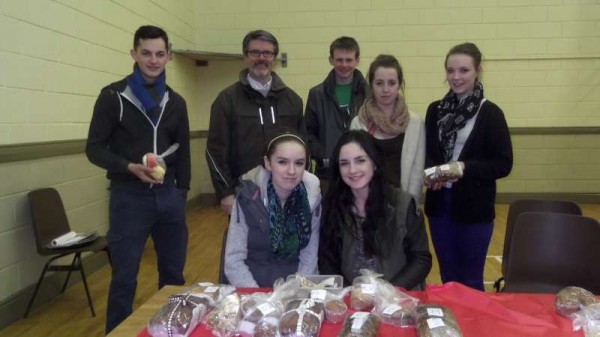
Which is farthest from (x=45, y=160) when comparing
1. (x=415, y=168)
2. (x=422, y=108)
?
(x=422, y=108)

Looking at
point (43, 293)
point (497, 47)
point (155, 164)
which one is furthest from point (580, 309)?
point (497, 47)

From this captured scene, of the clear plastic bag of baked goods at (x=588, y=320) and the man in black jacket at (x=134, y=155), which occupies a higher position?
the man in black jacket at (x=134, y=155)

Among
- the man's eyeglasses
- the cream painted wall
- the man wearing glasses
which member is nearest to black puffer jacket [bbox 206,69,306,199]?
the man wearing glasses

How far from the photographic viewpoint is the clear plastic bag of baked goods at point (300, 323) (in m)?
1.21

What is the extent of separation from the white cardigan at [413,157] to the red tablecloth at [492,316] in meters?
0.96

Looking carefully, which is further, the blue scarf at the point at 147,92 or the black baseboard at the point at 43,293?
the black baseboard at the point at 43,293

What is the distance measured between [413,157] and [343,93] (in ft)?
2.75

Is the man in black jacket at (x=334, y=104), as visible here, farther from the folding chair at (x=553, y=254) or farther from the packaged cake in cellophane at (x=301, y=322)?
the packaged cake in cellophane at (x=301, y=322)

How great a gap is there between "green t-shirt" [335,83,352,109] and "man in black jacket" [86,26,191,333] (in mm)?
1056

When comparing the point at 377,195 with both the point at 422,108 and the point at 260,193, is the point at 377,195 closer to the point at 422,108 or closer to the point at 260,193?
the point at 260,193

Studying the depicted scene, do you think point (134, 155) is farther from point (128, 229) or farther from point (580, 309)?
point (580, 309)

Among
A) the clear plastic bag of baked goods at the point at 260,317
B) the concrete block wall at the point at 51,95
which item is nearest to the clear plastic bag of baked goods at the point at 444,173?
the clear plastic bag of baked goods at the point at 260,317

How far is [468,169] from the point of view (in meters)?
2.29

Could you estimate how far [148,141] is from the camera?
2559mm
